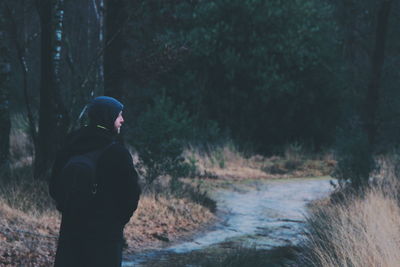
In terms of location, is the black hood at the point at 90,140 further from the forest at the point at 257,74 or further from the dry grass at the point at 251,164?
the dry grass at the point at 251,164

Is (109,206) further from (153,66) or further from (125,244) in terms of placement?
(153,66)

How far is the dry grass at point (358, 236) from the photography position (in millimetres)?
6016

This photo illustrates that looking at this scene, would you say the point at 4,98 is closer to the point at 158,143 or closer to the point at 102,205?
the point at 158,143

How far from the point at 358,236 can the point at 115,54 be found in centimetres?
644

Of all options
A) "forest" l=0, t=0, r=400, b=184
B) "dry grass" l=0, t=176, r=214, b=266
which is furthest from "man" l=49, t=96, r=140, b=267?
"forest" l=0, t=0, r=400, b=184

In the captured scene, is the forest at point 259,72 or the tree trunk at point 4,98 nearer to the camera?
the tree trunk at point 4,98

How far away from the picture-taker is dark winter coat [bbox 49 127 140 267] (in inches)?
A: 175

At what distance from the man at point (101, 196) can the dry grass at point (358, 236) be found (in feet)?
8.11

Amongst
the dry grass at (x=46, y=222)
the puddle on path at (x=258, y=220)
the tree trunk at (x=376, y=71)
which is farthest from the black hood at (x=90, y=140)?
the tree trunk at (x=376, y=71)

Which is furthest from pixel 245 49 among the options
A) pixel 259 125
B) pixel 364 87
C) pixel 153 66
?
pixel 153 66

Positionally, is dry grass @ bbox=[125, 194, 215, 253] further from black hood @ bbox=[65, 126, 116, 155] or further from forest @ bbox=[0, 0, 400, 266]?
black hood @ bbox=[65, 126, 116, 155]

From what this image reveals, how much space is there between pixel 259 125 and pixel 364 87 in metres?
4.32

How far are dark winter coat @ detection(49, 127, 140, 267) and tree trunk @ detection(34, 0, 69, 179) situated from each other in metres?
6.54

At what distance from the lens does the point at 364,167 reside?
11977 millimetres
